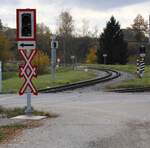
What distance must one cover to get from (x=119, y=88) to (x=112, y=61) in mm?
70877

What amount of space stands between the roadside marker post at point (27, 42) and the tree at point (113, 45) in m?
88.1

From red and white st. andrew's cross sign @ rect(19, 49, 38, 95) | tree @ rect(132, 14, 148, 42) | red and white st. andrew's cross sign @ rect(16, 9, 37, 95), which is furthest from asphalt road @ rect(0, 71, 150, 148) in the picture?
tree @ rect(132, 14, 148, 42)

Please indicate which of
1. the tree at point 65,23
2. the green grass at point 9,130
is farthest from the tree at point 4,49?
the green grass at point 9,130

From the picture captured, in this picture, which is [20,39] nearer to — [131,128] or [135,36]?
[131,128]

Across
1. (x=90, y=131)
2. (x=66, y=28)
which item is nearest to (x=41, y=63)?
(x=66, y=28)

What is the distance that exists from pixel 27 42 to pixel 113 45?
296ft

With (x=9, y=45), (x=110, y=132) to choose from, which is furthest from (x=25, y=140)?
(x=9, y=45)

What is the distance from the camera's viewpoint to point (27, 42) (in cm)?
1695

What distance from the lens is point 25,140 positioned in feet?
38.7

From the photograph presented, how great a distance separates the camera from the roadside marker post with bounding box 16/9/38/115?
16703 mm

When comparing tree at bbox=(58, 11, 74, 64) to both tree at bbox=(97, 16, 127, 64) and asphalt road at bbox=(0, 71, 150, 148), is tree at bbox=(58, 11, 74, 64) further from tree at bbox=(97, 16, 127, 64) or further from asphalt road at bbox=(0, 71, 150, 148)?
asphalt road at bbox=(0, 71, 150, 148)

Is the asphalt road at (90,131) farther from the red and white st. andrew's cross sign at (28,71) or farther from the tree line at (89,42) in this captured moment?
the tree line at (89,42)

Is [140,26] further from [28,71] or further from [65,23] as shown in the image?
[28,71]

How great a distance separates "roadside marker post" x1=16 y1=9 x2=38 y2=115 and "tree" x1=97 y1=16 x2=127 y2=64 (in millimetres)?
88099
